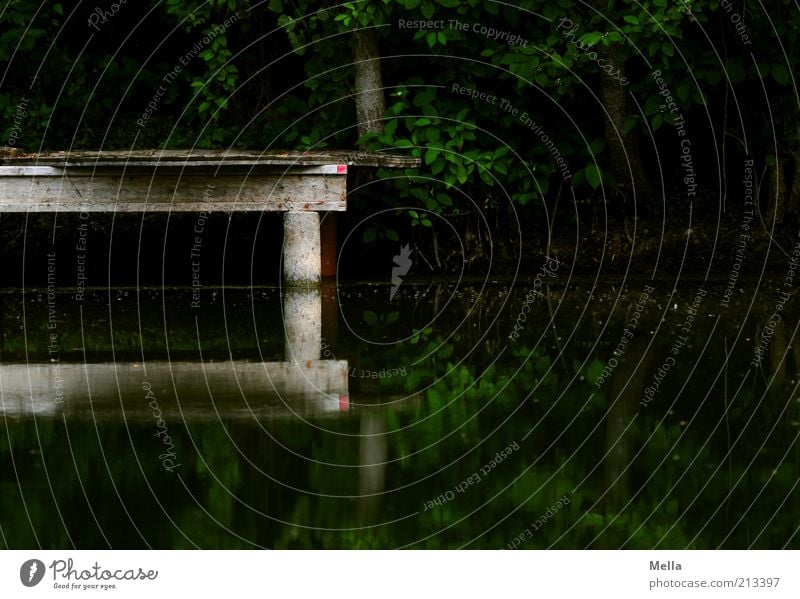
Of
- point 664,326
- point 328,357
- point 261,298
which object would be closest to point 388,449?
point 328,357

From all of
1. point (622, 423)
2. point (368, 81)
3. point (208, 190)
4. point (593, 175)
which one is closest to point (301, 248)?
point (208, 190)

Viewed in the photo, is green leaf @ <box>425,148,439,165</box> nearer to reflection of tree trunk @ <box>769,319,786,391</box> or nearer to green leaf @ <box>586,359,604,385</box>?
reflection of tree trunk @ <box>769,319,786,391</box>

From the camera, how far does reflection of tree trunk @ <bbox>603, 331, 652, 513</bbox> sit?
17.1 ft

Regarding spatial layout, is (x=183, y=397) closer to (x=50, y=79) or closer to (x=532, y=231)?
(x=532, y=231)

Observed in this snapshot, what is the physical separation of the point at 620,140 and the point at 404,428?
7255 mm

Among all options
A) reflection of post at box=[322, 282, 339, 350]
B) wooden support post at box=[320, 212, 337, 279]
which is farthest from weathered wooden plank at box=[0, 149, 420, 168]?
reflection of post at box=[322, 282, 339, 350]

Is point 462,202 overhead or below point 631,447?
overhead

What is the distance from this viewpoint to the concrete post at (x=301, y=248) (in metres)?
11.3

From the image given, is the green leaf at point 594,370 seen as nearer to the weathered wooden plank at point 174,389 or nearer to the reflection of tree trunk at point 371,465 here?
the weathered wooden plank at point 174,389

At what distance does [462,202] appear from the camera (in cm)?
1298

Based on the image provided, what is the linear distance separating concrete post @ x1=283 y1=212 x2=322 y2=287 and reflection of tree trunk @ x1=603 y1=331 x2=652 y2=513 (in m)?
3.47

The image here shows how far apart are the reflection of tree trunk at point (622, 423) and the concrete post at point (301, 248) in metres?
3.47

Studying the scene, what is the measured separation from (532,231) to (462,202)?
781mm

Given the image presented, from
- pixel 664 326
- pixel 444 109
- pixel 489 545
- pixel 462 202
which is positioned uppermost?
pixel 444 109
